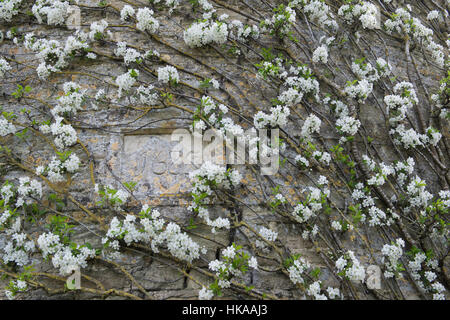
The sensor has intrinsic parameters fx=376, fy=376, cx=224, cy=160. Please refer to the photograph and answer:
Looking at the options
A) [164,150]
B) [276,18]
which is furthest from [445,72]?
[164,150]

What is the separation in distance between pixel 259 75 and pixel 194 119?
676 millimetres

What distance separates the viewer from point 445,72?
359 cm

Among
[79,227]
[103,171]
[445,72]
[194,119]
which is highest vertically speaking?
[445,72]

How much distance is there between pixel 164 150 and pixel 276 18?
1.52 m

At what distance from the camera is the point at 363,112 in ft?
10.5

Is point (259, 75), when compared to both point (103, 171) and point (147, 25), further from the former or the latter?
point (103, 171)

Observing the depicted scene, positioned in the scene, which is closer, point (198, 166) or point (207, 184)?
point (207, 184)

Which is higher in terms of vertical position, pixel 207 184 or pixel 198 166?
pixel 198 166

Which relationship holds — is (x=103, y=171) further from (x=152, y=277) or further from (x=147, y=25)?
(x=147, y=25)

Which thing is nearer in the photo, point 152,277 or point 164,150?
point 152,277

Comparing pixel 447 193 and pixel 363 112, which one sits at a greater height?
pixel 363 112
